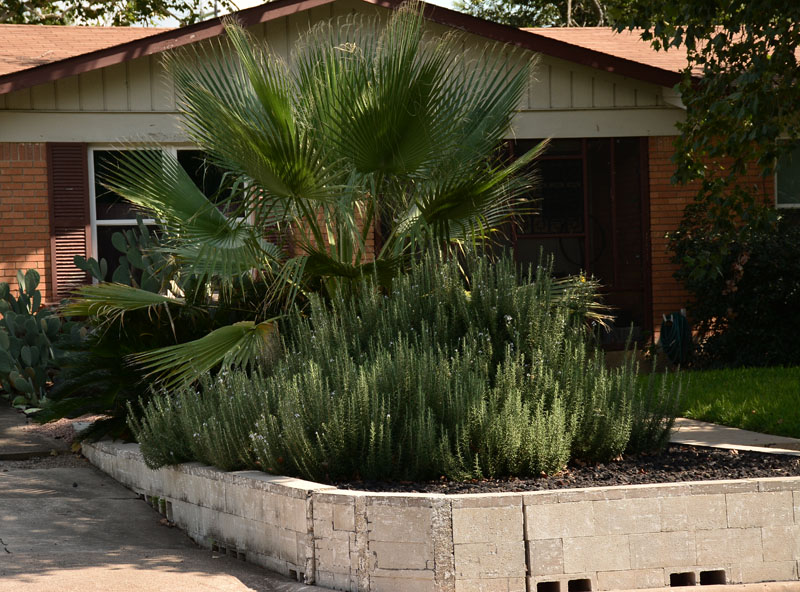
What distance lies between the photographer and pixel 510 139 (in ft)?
42.7

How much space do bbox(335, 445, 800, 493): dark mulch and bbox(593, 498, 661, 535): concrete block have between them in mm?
349

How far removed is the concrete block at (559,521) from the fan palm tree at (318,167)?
2648mm

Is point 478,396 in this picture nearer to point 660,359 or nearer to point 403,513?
point 403,513

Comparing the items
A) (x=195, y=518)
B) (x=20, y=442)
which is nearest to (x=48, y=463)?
(x=20, y=442)

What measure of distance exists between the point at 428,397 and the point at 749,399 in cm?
473

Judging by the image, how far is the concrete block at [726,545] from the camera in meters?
5.38

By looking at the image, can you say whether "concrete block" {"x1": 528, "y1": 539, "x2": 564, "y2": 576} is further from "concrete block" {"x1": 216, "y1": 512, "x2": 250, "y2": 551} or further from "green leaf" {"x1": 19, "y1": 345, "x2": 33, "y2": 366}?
"green leaf" {"x1": 19, "y1": 345, "x2": 33, "y2": 366}

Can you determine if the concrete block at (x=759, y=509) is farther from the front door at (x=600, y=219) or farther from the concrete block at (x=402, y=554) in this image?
the front door at (x=600, y=219)

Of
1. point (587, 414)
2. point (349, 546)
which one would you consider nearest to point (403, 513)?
point (349, 546)

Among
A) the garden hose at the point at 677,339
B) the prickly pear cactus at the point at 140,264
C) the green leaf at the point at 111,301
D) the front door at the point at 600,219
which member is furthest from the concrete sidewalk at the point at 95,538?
the front door at the point at 600,219

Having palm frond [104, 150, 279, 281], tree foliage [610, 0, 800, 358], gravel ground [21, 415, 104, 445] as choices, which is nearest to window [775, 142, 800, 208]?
tree foliage [610, 0, 800, 358]

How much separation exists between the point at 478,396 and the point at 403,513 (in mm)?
1073

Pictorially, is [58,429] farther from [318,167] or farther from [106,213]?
[318,167]

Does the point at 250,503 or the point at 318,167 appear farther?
the point at 318,167
